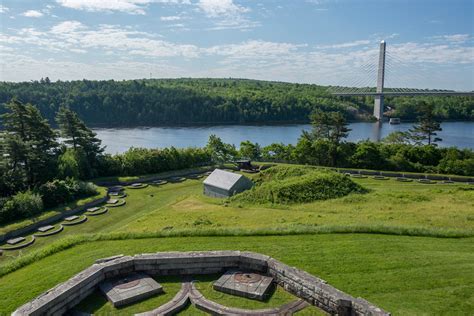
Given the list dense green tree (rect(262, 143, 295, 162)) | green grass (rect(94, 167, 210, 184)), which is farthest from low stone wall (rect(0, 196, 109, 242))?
dense green tree (rect(262, 143, 295, 162))

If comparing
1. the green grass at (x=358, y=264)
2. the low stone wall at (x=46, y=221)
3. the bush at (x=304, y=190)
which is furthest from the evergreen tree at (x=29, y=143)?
the green grass at (x=358, y=264)

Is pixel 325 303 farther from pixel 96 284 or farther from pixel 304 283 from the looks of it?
pixel 96 284

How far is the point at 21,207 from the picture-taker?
2714 centimetres

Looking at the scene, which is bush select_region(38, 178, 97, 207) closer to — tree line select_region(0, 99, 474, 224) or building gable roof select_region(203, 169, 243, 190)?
tree line select_region(0, 99, 474, 224)

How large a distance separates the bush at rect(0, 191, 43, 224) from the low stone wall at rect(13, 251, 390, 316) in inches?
729

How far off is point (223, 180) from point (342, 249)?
19.7 m

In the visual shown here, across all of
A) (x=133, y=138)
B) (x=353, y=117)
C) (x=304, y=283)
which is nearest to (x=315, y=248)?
(x=304, y=283)

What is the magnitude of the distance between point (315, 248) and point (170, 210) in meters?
16.1

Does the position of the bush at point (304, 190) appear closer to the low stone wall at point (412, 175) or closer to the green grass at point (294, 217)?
the green grass at point (294, 217)

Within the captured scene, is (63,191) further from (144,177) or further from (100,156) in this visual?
(100,156)

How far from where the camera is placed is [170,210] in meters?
27.8

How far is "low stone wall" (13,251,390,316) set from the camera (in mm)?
9305

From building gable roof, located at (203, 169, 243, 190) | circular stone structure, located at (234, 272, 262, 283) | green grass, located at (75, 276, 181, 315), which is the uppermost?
circular stone structure, located at (234, 272, 262, 283)

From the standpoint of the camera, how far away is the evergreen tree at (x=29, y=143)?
109ft
